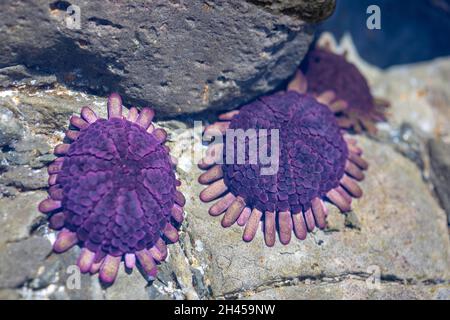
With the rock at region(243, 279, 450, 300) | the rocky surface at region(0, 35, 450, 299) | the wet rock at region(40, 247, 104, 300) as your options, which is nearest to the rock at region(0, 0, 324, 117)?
the rocky surface at region(0, 35, 450, 299)

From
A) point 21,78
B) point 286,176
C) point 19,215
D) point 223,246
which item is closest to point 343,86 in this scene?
point 286,176

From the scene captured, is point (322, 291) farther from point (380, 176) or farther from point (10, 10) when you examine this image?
point (10, 10)

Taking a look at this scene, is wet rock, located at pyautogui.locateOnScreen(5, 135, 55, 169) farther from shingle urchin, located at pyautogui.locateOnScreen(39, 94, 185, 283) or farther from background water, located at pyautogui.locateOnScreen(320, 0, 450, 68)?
background water, located at pyautogui.locateOnScreen(320, 0, 450, 68)

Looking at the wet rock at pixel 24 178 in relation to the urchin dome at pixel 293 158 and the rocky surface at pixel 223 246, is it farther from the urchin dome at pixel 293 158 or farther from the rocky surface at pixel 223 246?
the urchin dome at pixel 293 158

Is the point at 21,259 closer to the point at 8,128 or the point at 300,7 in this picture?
the point at 8,128

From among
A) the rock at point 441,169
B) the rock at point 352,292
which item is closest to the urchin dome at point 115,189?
the rock at point 352,292

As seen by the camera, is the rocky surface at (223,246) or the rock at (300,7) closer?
the rocky surface at (223,246)
